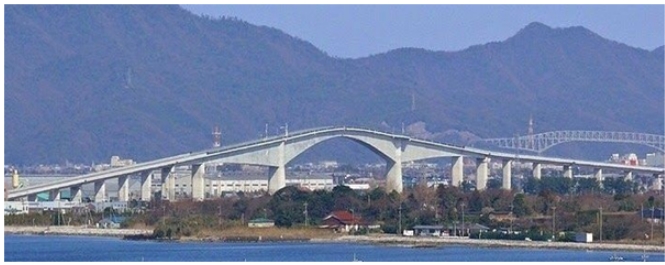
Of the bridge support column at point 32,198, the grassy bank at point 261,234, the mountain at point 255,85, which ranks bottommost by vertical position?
the grassy bank at point 261,234

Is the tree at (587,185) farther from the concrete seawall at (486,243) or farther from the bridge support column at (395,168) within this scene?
the concrete seawall at (486,243)

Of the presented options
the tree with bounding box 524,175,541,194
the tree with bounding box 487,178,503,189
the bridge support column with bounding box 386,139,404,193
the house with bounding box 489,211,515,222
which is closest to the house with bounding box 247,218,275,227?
the house with bounding box 489,211,515,222

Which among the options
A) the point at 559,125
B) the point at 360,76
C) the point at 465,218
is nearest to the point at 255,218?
the point at 465,218

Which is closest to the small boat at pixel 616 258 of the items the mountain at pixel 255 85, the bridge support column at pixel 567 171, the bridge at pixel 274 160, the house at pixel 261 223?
the house at pixel 261 223

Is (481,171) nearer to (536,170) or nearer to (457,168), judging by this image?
(457,168)

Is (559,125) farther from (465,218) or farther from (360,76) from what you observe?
(465,218)

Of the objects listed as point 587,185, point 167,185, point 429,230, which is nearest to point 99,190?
point 167,185

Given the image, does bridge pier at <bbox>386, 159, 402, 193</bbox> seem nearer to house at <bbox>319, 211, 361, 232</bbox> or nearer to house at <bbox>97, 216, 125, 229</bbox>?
house at <bbox>97, 216, 125, 229</bbox>
